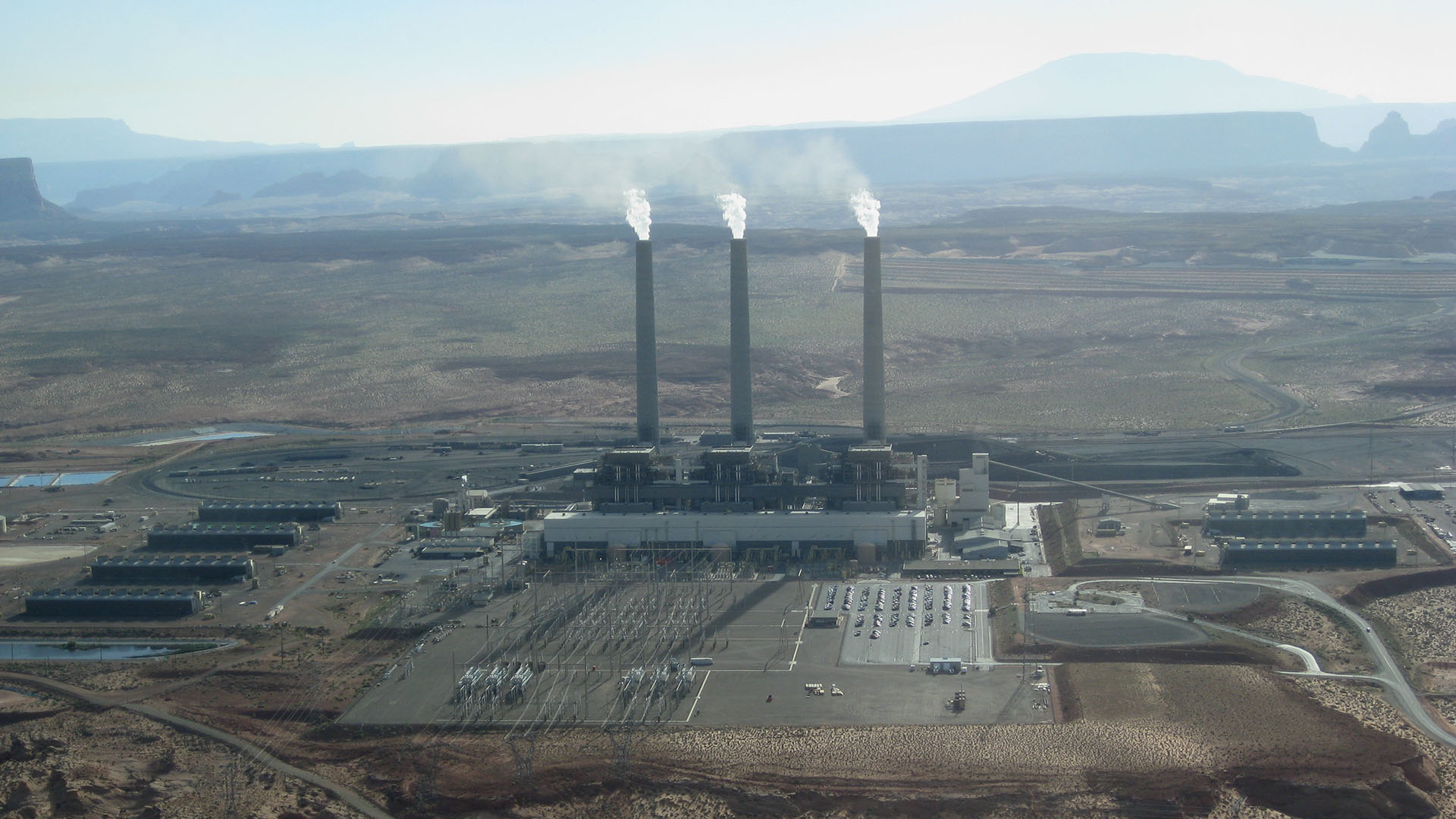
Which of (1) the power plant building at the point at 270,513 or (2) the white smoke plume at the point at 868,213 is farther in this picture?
(1) the power plant building at the point at 270,513

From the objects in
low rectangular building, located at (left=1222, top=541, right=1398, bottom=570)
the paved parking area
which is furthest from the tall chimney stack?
low rectangular building, located at (left=1222, top=541, right=1398, bottom=570)

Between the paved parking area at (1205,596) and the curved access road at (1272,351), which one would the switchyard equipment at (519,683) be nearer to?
the paved parking area at (1205,596)

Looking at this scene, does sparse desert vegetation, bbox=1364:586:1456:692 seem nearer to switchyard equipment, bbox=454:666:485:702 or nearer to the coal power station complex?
the coal power station complex

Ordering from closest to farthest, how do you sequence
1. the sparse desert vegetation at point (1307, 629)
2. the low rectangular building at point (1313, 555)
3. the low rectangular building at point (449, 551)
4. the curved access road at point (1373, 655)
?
1. the curved access road at point (1373, 655)
2. the sparse desert vegetation at point (1307, 629)
3. the low rectangular building at point (1313, 555)
4. the low rectangular building at point (449, 551)

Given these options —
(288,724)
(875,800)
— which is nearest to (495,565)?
(288,724)

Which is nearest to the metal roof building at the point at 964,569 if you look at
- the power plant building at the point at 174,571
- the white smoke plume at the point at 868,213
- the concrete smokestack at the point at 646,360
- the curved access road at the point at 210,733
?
the concrete smokestack at the point at 646,360

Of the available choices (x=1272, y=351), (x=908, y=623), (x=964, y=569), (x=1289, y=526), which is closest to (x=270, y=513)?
(x=964, y=569)
